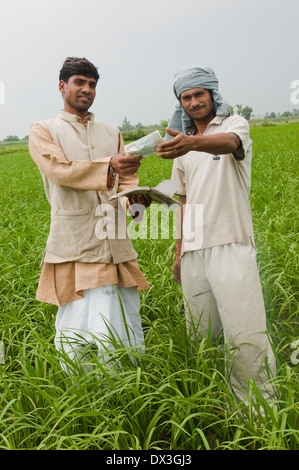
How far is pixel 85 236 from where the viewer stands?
2057 millimetres

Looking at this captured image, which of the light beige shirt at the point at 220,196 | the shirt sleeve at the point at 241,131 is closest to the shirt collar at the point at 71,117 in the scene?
the light beige shirt at the point at 220,196

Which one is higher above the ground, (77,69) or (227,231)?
(77,69)

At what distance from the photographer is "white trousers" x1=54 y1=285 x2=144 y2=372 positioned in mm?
1992

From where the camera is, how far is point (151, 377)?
2.09 meters

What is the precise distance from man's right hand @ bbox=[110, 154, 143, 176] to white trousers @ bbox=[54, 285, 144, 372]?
1.74ft

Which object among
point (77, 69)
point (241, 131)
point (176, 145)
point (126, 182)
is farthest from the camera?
point (126, 182)

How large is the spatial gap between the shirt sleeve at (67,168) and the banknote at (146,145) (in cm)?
15

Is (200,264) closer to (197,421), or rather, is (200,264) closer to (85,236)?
(85,236)

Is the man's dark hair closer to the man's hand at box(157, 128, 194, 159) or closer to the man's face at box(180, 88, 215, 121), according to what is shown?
the man's face at box(180, 88, 215, 121)

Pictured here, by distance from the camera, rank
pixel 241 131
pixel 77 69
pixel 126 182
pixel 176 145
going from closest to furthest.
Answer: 1. pixel 176 145
2. pixel 241 131
3. pixel 77 69
4. pixel 126 182

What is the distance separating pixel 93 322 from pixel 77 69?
1113 mm

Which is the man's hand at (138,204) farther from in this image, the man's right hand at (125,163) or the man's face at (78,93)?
the man's face at (78,93)
